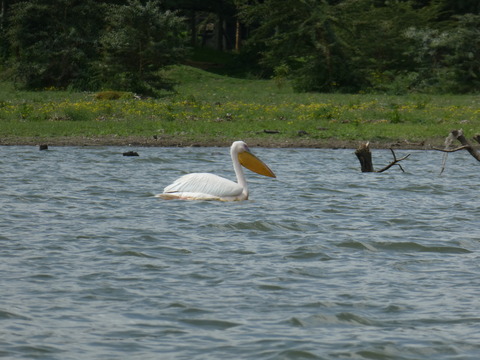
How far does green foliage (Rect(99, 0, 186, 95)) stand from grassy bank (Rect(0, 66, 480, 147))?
5.42 feet

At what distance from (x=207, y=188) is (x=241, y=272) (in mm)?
5010

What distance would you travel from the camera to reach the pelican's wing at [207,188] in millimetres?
13594

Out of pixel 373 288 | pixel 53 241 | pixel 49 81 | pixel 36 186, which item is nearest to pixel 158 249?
pixel 53 241

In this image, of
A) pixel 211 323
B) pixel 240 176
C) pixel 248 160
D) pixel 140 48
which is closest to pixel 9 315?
pixel 211 323

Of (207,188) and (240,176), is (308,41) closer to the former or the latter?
(240,176)

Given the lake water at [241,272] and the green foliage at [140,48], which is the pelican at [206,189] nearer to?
the lake water at [241,272]

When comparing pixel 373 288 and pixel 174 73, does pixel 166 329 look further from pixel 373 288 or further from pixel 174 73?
pixel 174 73

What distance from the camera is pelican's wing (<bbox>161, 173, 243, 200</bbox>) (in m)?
A: 13.6

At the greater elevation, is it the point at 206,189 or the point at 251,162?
the point at 251,162

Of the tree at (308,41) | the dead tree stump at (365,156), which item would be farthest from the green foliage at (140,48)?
the dead tree stump at (365,156)

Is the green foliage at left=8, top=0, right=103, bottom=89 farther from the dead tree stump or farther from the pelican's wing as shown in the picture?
the pelican's wing

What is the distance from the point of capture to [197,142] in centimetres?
2328

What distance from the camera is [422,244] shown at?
33.9ft

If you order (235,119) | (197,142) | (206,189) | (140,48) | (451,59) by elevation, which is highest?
(140,48)
